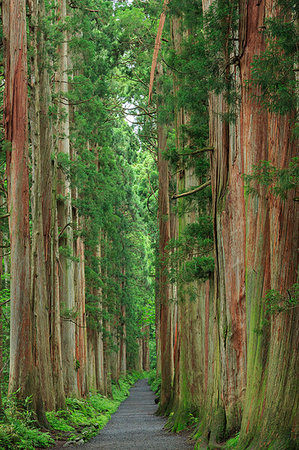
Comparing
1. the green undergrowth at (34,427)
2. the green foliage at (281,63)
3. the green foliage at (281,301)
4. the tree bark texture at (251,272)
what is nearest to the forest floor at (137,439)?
the green undergrowth at (34,427)

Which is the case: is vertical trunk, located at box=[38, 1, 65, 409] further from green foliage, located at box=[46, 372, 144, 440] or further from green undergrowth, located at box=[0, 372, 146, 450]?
green undergrowth, located at box=[0, 372, 146, 450]

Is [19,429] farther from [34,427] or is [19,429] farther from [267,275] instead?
[267,275]

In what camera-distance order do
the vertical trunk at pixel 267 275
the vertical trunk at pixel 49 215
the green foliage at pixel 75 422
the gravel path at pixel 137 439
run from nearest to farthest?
1. the vertical trunk at pixel 267 275
2. the gravel path at pixel 137 439
3. the green foliage at pixel 75 422
4. the vertical trunk at pixel 49 215

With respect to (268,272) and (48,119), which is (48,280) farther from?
(268,272)

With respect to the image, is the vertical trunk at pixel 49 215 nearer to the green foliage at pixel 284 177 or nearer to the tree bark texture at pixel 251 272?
the tree bark texture at pixel 251 272

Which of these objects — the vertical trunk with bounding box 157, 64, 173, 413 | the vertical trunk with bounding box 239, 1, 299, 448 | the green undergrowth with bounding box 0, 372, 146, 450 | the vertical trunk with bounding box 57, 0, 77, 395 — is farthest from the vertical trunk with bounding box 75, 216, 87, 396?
the vertical trunk with bounding box 239, 1, 299, 448

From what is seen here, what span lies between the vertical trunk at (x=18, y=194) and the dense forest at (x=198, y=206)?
3 cm

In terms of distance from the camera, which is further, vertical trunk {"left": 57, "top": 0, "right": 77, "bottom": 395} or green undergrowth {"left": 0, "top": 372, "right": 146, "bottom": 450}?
vertical trunk {"left": 57, "top": 0, "right": 77, "bottom": 395}

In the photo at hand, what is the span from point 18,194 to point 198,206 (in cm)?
441

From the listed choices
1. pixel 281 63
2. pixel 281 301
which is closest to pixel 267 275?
pixel 281 301

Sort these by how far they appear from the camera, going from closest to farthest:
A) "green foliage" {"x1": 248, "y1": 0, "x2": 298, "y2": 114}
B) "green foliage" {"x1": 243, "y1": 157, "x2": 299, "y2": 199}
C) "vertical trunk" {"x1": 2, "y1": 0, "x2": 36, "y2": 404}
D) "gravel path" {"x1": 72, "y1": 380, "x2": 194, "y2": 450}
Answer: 1. "green foliage" {"x1": 243, "y1": 157, "x2": 299, "y2": 199}
2. "green foliage" {"x1": 248, "y1": 0, "x2": 298, "y2": 114}
3. "gravel path" {"x1": 72, "y1": 380, "x2": 194, "y2": 450}
4. "vertical trunk" {"x1": 2, "y1": 0, "x2": 36, "y2": 404}

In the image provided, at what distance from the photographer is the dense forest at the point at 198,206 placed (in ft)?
22.6

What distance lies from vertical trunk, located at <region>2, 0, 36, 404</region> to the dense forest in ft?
0.09

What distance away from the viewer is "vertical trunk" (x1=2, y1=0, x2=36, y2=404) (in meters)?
11.6
